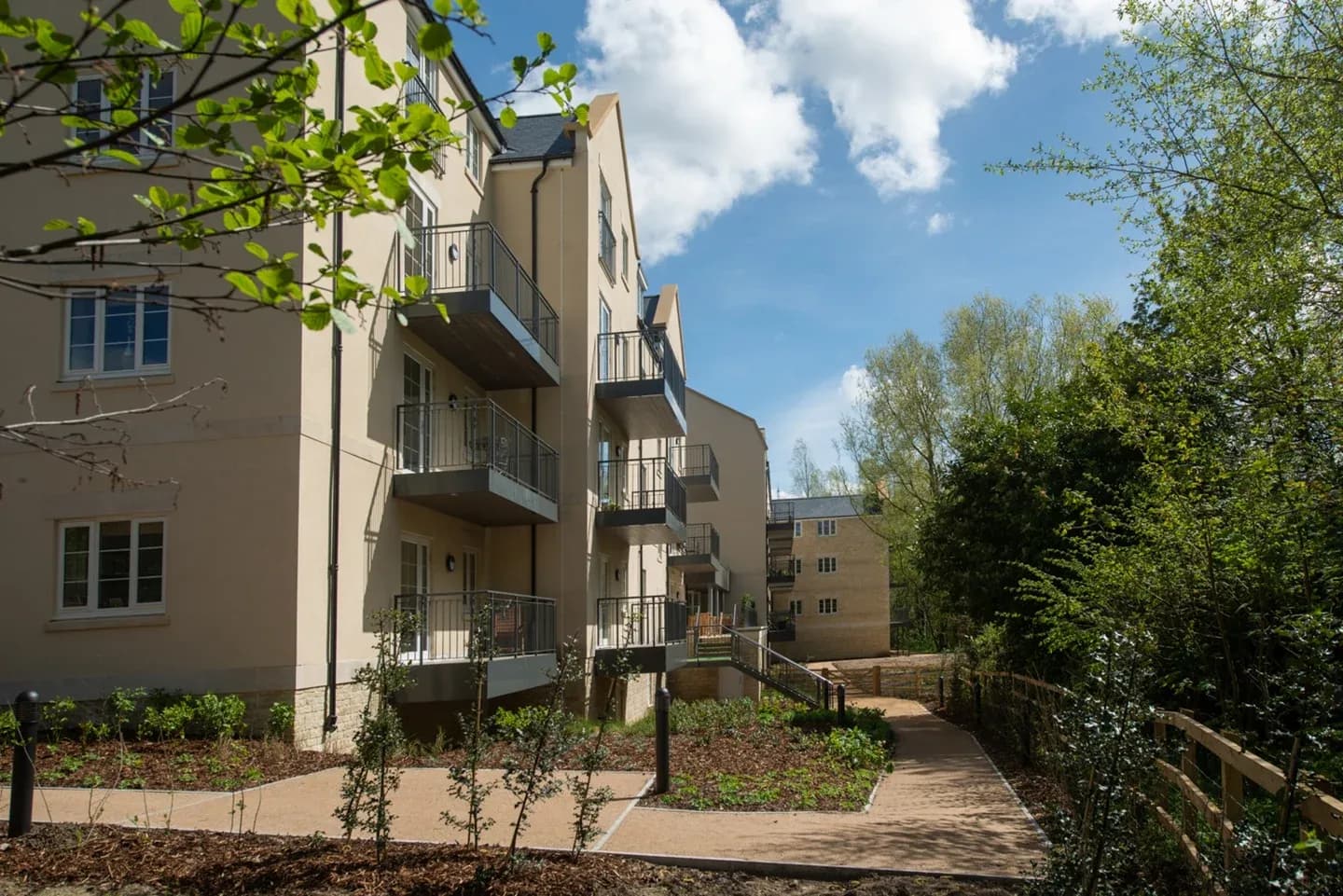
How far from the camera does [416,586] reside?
16.9m

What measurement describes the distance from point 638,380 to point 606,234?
3.55 m

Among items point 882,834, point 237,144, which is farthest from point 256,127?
point 882,834

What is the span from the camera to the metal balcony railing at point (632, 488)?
73.9 feet

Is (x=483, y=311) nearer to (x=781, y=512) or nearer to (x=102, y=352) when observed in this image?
(x=102, y=352)

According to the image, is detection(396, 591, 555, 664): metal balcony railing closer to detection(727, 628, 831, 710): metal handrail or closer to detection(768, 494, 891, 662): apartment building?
detection(727, 628, 831, 710): metal handrail

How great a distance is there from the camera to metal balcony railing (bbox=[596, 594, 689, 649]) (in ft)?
72.5

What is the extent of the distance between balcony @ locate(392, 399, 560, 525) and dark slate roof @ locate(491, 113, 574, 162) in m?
5.34

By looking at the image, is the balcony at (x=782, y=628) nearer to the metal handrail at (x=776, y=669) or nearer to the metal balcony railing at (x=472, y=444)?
the metal handrail at (x=776, y=669)

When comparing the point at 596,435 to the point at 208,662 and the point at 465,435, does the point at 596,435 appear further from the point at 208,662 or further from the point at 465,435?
the point at 208,662

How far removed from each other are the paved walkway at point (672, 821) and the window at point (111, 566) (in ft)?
12.6

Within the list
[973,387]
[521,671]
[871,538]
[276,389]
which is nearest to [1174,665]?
[521,671]

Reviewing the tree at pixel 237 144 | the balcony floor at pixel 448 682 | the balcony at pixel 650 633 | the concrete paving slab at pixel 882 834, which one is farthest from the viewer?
the balcony at pixel 650 633

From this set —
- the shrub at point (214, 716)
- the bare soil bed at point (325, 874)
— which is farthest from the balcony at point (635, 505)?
the bare soil bed at point (325, 874)

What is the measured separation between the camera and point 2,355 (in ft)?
46.0
